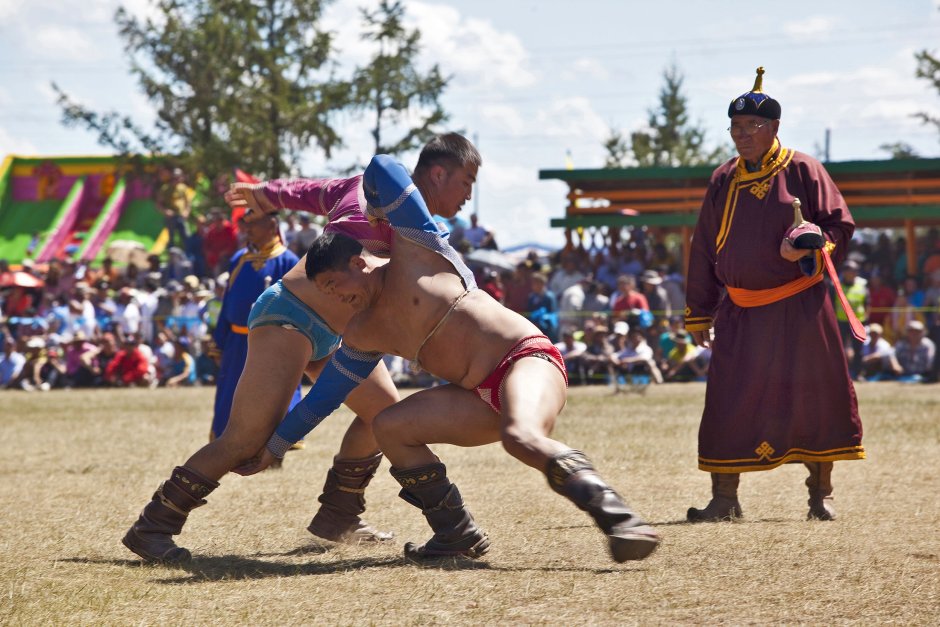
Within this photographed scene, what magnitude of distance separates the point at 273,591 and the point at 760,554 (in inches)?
69.6

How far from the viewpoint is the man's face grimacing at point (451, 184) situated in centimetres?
512

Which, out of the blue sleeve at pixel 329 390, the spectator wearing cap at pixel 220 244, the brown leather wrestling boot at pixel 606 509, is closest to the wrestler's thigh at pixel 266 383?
the blue sleeve at pixel 329 390

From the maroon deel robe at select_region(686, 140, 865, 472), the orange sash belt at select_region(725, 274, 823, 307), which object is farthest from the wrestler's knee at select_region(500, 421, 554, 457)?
the orange sash belt at select_region(725, 274, 823, 307)

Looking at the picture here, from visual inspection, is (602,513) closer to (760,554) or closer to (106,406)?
(760,554)

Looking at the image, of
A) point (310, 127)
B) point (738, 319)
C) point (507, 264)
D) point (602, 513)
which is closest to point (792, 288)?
point (738, 319)

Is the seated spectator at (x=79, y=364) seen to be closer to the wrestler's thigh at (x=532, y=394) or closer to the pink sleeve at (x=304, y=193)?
the pink sleeve at (x=304, y=193)

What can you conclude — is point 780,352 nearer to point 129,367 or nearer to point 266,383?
point 266,383

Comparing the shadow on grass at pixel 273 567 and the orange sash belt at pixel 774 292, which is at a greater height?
the orange sash belt at pixel 774 292

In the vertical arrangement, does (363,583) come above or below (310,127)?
below

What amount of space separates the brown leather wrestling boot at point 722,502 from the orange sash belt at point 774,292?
797 mm

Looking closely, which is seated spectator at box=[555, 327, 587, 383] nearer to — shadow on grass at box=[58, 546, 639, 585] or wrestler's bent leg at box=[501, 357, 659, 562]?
shadow on grass at box=[58, 546, 639, 585]

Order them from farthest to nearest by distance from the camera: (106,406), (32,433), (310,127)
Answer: (310,127) → (106,406) → (32,433)

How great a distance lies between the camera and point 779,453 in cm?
610

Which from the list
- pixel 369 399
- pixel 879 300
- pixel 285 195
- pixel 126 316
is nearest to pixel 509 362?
pixel 369 399
